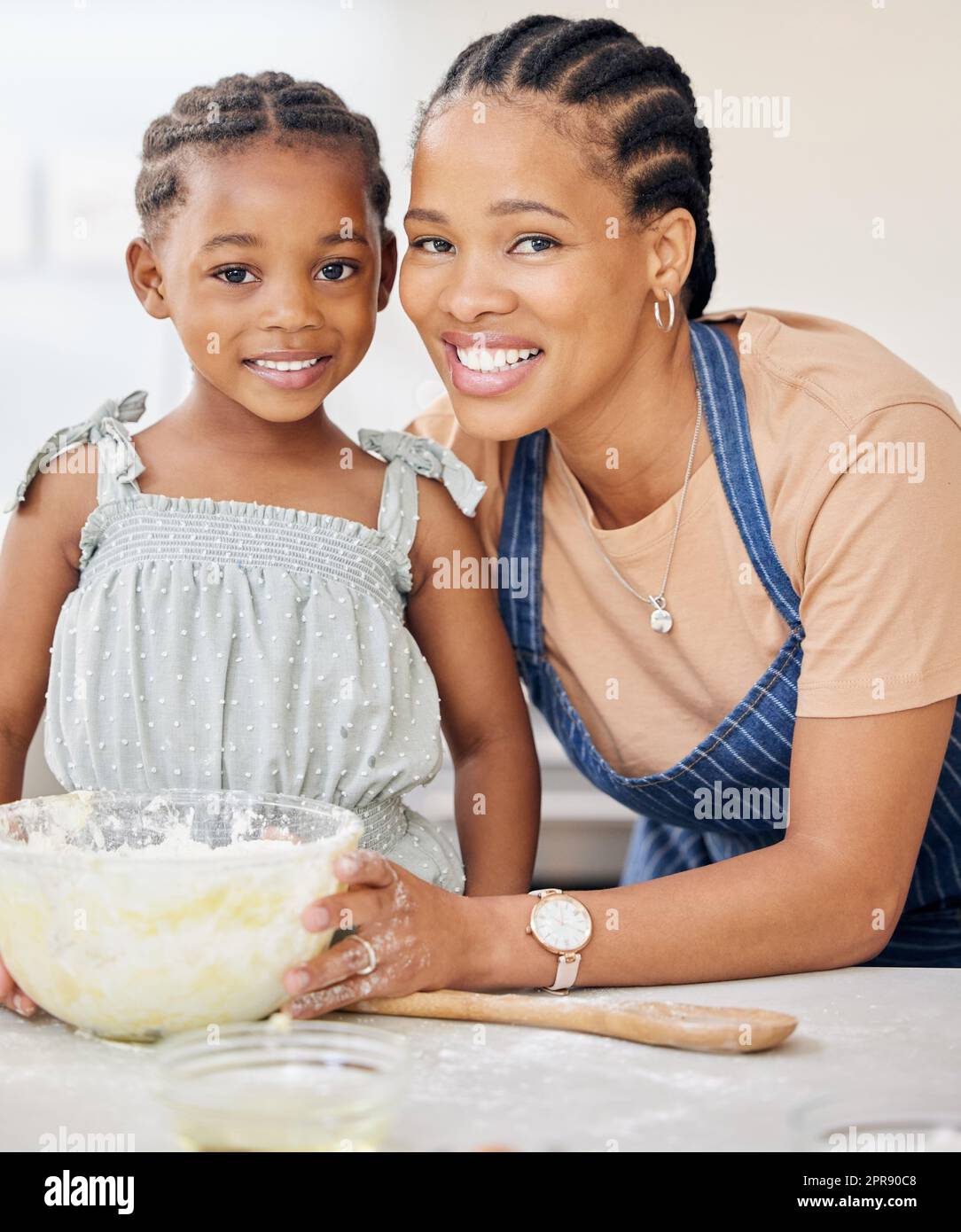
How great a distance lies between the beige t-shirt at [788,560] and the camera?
4.30ft

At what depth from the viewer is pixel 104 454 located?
1.42 metres

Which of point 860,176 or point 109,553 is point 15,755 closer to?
point 109,553

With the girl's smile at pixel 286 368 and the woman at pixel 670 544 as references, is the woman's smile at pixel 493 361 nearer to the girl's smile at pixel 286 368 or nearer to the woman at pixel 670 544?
the woman at pixel 670 544

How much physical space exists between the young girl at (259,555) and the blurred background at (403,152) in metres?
1.45

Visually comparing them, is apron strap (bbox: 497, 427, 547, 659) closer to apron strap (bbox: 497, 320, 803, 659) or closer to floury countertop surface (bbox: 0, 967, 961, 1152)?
apron strap (bbox: 497, 320, 803, 659)

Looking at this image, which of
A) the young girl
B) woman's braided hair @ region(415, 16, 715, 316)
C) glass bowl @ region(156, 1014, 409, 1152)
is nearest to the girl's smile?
the young girl

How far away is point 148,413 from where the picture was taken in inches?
127

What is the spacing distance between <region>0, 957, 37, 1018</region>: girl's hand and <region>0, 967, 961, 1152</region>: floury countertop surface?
1 cm

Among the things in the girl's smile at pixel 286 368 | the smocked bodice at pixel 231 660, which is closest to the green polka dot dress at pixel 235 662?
the smocked bodice at pixel 231 660

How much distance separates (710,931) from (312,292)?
72 cm

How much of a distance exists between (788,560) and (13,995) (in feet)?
2.76

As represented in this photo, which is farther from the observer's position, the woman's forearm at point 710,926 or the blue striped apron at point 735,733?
the blue striped apron at point 735,733

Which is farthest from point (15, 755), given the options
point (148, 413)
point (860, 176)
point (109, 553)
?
point (860, 176)

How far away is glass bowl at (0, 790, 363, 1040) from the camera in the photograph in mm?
917
